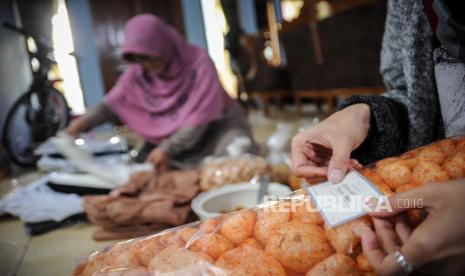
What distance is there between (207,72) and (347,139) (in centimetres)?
91

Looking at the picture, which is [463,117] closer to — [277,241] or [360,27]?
[277,241]

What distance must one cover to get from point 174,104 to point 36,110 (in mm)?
648

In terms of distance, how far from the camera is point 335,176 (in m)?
0.29

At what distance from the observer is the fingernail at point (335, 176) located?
0.94 ft

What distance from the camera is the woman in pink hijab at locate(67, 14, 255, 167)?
3.68 ft

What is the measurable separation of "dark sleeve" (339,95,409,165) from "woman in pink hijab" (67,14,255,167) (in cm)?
75

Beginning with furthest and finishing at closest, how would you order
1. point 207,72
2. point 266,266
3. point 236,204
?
point 207,72 → point 236,204 → point 266,266

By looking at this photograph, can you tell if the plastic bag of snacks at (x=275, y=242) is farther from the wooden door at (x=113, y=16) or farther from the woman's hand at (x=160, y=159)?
the woman's hand at (x=160, y=159)

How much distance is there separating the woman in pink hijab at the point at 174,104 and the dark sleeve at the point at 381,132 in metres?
0.75

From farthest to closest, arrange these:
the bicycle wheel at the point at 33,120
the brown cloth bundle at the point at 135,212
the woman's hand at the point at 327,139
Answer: the brown cloth bundle at the point at 135,212 → the bicycle wheel at the point at 33,120 → the woman's hand at the point at 327,139

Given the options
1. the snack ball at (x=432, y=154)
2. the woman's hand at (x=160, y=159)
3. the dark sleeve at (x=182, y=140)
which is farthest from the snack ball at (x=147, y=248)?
the dark sleeve at (x=182, y=140)

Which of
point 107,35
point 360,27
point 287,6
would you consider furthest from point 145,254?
point 287,6

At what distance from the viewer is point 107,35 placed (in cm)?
73

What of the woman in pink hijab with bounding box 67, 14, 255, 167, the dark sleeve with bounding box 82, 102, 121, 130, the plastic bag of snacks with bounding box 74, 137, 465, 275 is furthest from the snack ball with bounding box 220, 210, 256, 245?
the dark sleeve with bounding box 82, 102, 121, 130
